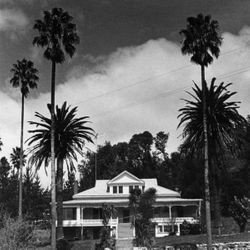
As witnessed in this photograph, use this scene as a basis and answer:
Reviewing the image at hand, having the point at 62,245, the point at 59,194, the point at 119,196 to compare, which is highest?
the point at 119,196

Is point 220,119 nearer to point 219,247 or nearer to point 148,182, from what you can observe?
point 219,247

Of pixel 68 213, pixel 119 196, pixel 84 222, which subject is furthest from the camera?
pixel 68 213

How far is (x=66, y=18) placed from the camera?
39.7m

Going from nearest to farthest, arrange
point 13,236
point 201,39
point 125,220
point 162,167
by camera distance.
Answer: point 13,236
point 201,39
point 125,220
point 162,167

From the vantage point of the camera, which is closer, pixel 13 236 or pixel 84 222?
pixel 13 236

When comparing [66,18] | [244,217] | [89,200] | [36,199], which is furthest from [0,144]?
[244,217]

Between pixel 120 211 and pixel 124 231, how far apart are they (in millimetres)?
6270

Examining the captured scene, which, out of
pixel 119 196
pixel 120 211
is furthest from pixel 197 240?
pixel 119 196

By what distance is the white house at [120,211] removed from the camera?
57156mm

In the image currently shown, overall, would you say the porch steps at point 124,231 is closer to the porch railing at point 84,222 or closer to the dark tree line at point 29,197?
the porch railing at point 84,222

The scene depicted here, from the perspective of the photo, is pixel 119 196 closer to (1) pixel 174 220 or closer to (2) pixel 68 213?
(2) pixel 68 213

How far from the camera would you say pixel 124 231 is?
55594mm

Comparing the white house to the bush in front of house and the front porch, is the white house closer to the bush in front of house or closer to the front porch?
the front porch

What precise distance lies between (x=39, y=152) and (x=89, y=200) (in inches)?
726
